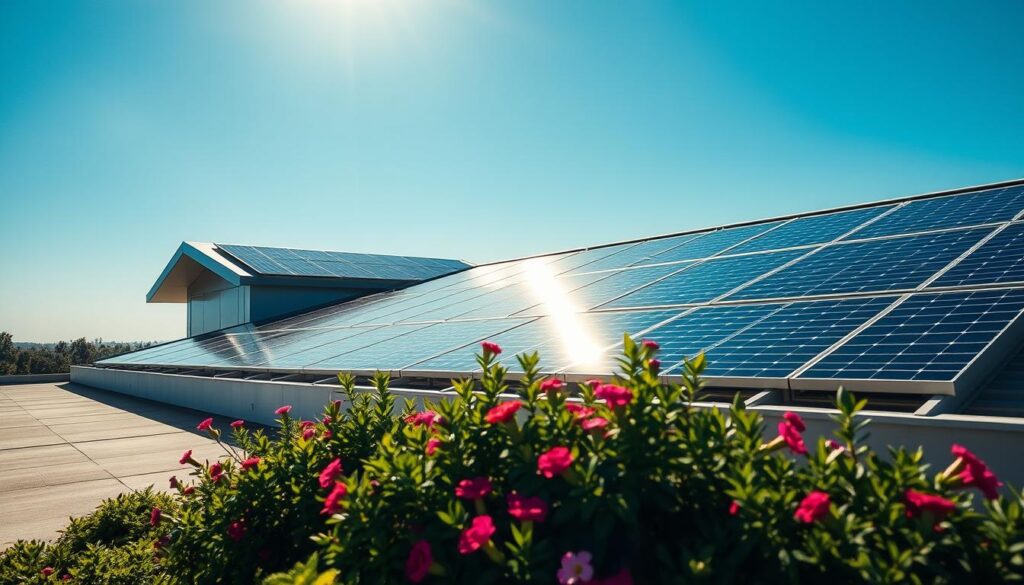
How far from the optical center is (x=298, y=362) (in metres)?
16.0

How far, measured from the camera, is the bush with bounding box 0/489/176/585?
6.15 m

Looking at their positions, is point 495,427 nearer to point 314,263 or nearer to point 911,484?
point 911,484

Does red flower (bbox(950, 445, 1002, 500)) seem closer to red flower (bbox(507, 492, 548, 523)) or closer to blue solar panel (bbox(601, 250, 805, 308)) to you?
red flower (bbox(507, 492, 548, 523))

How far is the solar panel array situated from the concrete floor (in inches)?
96.2

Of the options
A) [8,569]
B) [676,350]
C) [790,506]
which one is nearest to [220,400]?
[8,569]

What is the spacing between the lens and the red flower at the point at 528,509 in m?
3.17

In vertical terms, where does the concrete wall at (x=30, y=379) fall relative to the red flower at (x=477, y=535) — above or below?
below

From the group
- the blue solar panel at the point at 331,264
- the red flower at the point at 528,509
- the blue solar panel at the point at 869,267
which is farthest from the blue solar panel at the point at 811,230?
the blue solar panel at the point at 331,264

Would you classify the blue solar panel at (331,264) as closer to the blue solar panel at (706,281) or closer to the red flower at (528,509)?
the blue solar panel at (706,281)

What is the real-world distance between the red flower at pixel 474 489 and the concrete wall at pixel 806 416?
166 inches

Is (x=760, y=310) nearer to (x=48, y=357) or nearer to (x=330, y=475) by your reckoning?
(x=330, y=475)

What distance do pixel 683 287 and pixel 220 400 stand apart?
1171 centimetres

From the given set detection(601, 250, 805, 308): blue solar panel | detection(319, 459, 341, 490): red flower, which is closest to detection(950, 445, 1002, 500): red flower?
detection(319, 459, 341, 490): red flower

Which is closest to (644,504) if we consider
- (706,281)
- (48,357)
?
(706,281)
